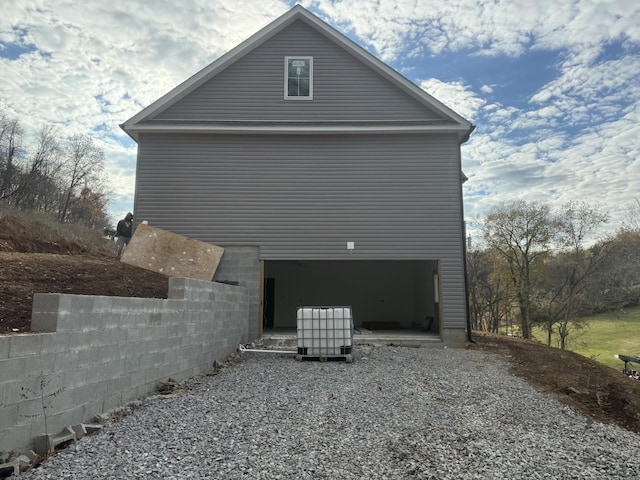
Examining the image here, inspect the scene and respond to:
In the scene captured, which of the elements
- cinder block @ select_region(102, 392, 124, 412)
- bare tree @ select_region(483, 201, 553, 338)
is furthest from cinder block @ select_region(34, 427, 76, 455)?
bare tree @ select_region(483, 201, 553, 338)

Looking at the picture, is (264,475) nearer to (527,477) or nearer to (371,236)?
(527,477)

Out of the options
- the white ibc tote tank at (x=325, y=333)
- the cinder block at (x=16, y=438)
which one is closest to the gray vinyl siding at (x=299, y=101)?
the white ibc tote tank at (x=325, y=333)

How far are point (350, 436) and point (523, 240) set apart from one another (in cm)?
1672

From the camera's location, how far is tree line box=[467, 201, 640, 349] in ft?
55.4

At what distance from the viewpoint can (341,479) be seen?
3174mm

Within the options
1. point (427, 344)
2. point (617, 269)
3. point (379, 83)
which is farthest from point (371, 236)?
point (617, 269)

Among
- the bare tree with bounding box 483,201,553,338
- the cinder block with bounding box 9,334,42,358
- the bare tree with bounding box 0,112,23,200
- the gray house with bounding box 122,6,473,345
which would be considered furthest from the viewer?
the bare tree with bounding box 0,112,23,200

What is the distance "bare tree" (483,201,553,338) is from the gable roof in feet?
27.9

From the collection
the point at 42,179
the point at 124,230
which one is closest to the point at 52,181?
the point at 42,179

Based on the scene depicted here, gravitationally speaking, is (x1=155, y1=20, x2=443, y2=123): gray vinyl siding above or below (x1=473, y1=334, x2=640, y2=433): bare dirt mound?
above

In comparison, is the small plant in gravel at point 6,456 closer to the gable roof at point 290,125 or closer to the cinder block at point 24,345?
the cinder block at point 24,345

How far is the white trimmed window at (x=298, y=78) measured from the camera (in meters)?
11.3

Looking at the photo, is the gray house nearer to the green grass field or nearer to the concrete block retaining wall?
the concrete block retaining wall

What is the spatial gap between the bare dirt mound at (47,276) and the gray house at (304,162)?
2.41 meters
